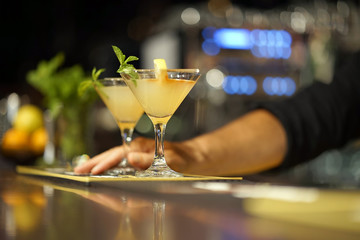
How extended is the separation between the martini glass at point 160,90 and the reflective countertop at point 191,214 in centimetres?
34

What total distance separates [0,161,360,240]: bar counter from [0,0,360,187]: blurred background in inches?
184

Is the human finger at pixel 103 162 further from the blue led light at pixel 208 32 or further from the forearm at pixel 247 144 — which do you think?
the blue led light at pixel 208 32

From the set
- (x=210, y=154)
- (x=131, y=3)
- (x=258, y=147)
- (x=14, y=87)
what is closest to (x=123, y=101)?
(x=210, y=154)

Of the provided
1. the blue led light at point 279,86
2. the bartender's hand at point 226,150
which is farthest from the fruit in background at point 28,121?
the blue led light at point 279,86

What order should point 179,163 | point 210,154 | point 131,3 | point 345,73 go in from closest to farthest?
point 179,163 < point 210,154 < point 345,73 < point 131,3

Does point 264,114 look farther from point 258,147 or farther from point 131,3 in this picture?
point 131,3

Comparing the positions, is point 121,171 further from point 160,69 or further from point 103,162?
point 160,69

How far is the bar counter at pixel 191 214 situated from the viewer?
0.43 m

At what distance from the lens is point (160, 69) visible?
1090 mm

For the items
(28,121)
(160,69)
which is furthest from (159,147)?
(28,121)

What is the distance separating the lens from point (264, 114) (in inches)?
74.7

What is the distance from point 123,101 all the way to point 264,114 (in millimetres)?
726

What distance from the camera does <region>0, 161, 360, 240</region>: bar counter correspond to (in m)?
0.43

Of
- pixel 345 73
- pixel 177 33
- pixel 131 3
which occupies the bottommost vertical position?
pixel 345 73
